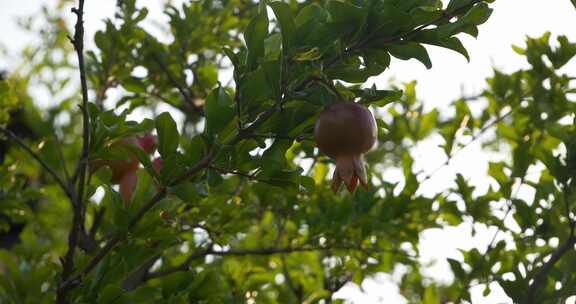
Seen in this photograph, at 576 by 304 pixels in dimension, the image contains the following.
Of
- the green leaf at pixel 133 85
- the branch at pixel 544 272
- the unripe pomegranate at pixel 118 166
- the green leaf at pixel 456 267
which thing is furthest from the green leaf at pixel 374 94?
the green leaf at pixel 133 85

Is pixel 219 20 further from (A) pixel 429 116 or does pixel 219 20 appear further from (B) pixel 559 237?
(B) pixel 559 237

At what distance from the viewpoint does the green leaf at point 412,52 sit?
3.08 ft

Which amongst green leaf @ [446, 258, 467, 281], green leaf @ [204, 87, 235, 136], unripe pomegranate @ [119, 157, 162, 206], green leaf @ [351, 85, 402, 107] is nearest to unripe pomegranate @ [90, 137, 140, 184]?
unripe pomegranate @ [119, 157, 162, 206]

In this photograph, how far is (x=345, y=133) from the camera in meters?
0.88

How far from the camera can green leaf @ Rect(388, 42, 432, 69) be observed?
940mm

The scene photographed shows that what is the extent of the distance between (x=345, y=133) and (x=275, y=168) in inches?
6.8

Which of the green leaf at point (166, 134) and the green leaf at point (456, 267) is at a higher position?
the green leaf at point (166, 134)

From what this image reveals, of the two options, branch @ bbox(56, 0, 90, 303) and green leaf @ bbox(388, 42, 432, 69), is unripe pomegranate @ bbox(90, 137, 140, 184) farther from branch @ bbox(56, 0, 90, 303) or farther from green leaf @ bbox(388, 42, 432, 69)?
green leaf @ bbox(388, 42, 432, 69)

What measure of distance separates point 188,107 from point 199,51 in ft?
0.68

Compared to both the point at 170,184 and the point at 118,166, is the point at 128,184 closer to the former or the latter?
the point at 118,166

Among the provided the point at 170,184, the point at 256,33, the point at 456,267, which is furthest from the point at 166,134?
the point at 456,267

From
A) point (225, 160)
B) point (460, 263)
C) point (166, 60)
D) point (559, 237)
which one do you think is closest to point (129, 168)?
point (166, 60)

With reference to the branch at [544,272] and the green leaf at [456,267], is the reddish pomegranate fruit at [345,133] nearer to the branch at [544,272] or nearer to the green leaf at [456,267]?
the branch at [544,272]

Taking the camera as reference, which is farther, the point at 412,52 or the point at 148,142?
the point at 148,142
